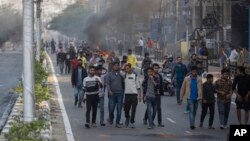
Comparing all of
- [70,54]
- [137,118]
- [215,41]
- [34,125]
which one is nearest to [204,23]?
[215,41]

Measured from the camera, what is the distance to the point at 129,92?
18844mm

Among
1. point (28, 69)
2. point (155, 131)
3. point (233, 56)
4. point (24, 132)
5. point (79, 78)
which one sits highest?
point (28, 69)

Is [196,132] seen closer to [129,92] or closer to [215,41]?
[129,92]

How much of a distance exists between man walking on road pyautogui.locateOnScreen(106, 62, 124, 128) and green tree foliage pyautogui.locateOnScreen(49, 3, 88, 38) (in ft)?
259

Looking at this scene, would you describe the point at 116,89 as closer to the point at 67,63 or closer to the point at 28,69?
the point at 28,69

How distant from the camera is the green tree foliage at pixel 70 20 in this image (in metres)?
103

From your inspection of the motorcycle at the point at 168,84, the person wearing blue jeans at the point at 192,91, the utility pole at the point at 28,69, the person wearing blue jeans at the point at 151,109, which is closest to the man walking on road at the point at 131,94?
the person wearing blue jeans at the point at 151,109

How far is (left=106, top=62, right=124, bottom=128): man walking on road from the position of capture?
19078 mm

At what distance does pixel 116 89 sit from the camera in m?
19.1

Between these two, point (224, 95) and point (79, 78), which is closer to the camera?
point (224, 95)

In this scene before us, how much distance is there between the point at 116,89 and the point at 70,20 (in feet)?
295

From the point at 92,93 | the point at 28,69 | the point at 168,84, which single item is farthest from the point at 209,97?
the point at 168,84

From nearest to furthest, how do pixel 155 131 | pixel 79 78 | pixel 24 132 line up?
1. pixel 24 132
2. pixel 155 131
3. pixel 79 78

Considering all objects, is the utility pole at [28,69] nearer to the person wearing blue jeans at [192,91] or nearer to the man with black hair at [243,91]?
the person wearing blue jeans at [192,91]
